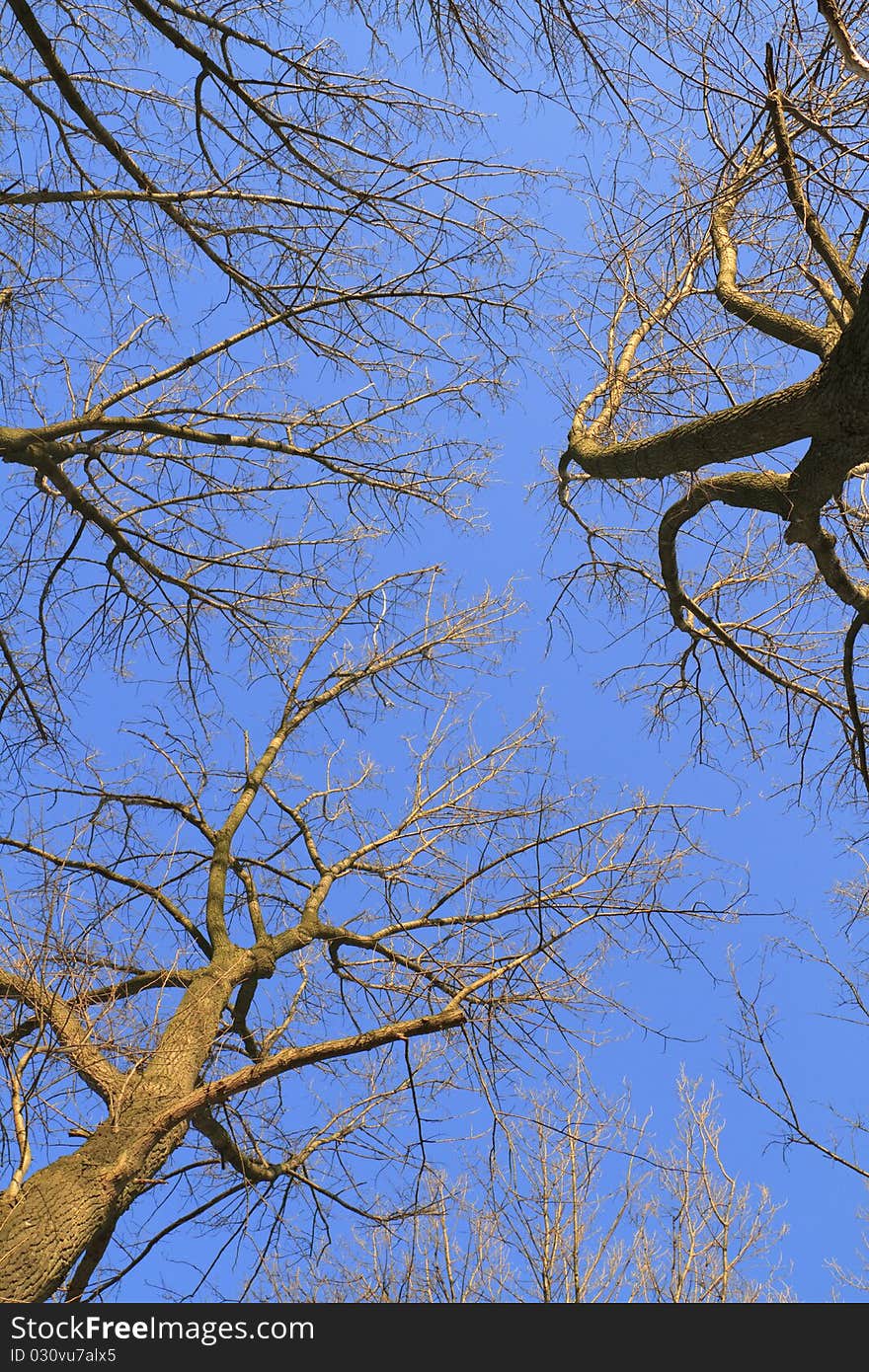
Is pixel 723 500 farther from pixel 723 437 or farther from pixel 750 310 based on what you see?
pixel 750 310

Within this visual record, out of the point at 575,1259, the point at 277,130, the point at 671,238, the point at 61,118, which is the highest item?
the point at 61,118

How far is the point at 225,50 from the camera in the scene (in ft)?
13.3

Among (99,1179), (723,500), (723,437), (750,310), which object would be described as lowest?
(99,1179)

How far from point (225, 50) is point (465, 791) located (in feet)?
13.0

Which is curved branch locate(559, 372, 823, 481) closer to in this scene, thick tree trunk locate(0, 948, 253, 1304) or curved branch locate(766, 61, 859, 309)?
curved branch locate(766, 61, 859, 309)

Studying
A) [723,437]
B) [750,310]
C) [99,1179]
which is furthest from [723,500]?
[99,1179]

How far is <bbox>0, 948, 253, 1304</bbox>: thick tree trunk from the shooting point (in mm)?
3793

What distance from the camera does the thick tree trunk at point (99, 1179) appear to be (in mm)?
3793

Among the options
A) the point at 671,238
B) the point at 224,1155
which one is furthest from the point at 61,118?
the point at 224,1155

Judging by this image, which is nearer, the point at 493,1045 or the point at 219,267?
the point at 493,1045

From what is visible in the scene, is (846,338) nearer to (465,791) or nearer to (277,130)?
(277,130)

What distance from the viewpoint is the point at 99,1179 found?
4062 mm
